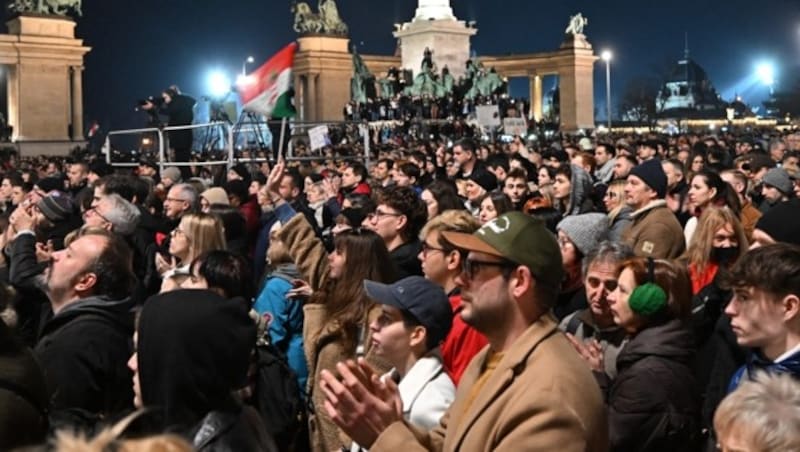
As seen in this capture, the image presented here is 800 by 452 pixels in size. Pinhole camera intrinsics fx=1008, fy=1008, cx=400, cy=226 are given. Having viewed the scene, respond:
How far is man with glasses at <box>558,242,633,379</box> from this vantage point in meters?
5.36

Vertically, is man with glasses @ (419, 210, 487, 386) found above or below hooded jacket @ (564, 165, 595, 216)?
below

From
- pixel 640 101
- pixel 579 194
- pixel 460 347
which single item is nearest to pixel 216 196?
pixel 579 194

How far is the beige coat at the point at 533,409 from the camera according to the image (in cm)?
317

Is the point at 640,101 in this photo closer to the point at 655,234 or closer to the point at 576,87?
the point at 576,87

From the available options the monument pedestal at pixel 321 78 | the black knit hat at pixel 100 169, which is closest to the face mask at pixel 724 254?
the black knit hat at pixel 100 169

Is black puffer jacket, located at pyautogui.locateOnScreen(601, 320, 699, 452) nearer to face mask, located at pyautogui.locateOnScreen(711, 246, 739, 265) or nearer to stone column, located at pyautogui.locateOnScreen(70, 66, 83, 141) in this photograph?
face mask, located at pyautogui.locateOnScreen(711, 246, 739, 265)

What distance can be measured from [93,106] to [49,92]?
2497cm

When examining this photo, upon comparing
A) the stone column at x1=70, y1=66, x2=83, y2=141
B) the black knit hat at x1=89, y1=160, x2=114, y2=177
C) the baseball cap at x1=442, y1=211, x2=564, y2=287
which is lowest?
the baseball cap at x1=442, y1=211, x2=564, y2=287

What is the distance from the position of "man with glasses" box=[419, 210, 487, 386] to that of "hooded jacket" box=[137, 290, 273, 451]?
129 cm

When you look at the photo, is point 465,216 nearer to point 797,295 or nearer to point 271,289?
point 271,289

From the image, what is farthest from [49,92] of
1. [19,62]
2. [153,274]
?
[153,274]

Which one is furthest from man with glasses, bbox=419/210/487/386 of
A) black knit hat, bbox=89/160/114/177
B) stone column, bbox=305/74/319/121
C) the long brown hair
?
stone column, bbox=305/74/319/121

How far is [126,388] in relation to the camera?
15.8ft

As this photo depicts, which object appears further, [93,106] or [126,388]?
[93,106]
